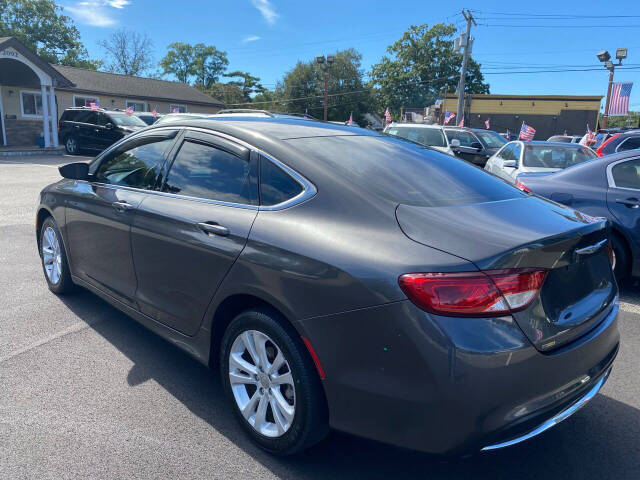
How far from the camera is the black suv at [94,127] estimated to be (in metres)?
18.4

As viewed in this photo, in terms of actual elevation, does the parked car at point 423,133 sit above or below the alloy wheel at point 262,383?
above

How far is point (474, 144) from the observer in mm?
16797

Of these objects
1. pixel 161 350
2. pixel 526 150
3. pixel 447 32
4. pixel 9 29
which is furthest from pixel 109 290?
pixel 447 32

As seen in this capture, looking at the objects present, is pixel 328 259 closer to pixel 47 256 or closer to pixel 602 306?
pixel 602 306

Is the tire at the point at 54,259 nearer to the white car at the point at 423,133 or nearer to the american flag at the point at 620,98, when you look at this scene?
the white car at the point at 423,133

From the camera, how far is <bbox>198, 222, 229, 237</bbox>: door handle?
2.64 m

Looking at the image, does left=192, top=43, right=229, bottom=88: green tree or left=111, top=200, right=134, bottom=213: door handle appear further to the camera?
left=192, top=43, right=229, bottom=88: green tree

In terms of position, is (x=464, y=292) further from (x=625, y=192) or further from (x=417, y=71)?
(x=417, y=71)

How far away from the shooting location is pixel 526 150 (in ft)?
33.4

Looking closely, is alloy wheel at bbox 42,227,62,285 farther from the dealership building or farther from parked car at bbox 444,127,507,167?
the dealership building

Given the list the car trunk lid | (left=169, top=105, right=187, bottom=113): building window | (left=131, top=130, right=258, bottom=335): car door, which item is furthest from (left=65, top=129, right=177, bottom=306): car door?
(left=169, top=105, right=187, bottom=113): building window

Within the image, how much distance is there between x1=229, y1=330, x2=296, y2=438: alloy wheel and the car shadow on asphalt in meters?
0.20

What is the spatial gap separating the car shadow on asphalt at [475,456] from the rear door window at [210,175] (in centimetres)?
125

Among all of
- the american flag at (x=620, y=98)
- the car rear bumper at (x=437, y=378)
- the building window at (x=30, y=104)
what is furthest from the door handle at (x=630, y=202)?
the building window at (x=30, y=104)
